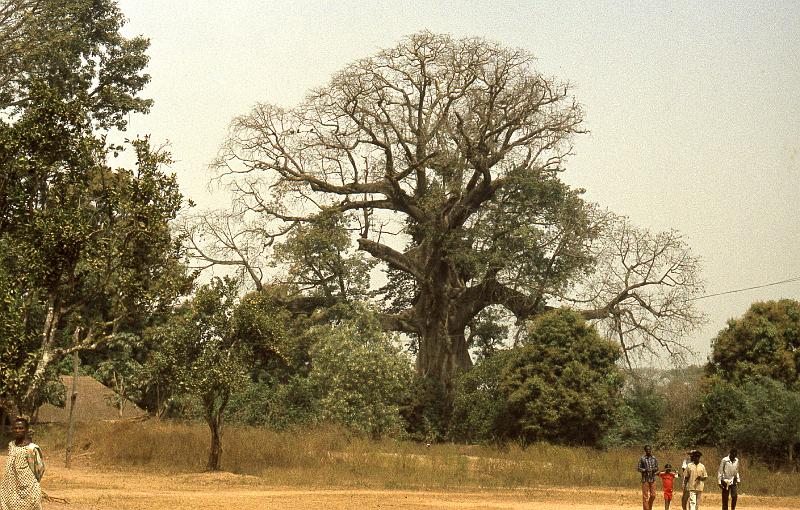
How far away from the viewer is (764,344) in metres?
29.7

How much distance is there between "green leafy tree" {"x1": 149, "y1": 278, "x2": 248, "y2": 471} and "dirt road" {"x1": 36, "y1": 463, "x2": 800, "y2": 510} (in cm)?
195

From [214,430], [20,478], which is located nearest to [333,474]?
[214,430]

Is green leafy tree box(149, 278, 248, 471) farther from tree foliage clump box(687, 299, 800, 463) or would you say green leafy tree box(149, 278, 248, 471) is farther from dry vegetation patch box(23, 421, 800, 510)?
tree foliage clump box(687, 299, 800, 463)

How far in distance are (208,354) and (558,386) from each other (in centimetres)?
1207

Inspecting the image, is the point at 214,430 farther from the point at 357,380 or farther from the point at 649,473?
the point at 649,473

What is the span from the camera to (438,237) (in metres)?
38.5

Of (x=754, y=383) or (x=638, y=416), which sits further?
(x=638, y=416)

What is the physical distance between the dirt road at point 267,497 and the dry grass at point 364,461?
1.31 metres

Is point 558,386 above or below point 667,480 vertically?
above

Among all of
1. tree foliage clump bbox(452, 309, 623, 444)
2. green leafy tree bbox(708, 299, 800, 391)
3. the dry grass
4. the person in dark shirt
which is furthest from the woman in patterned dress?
green leafy tree bbox(708, 299, 800, 391)

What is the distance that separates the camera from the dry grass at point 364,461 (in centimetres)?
2386

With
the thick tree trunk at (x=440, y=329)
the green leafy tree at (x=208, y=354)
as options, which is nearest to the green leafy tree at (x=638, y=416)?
the thick tree trunk at (x=440, y=329)

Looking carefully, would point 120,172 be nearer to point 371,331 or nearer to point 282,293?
point 371,331

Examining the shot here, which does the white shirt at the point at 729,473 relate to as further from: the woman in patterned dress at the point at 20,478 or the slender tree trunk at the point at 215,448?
the slender tree trunk at the point at 215,448
